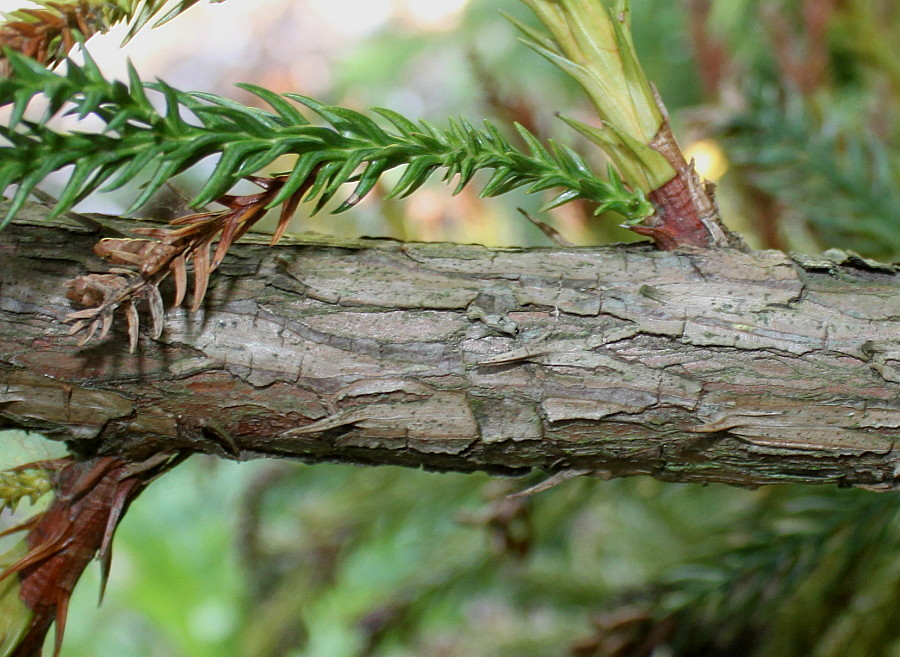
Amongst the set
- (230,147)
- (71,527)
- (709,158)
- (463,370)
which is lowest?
(71,527)

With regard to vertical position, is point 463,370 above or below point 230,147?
below

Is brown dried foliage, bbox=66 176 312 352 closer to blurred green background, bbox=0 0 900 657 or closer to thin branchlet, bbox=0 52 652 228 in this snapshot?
thin branchlet, bbox=0 52 652 228

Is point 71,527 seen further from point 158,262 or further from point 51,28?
point 51,28

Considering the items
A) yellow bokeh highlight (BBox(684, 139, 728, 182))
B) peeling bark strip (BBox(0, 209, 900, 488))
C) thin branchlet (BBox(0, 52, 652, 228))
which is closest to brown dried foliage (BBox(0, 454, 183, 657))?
peeling bark strip (BBox(0, 209, 900, 488))

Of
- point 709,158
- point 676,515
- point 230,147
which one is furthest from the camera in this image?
point 676,515

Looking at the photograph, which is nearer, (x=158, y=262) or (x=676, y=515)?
(x=158, y=262)

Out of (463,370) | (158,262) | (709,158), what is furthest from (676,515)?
(158,262)

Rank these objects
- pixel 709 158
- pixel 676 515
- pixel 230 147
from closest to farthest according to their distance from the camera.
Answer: pixel 230 147 → pixel 709 158 → pixel 676 515

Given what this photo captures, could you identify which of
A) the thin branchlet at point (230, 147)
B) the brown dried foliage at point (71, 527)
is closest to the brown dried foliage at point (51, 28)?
the thin branchlet at point (230, 147)
